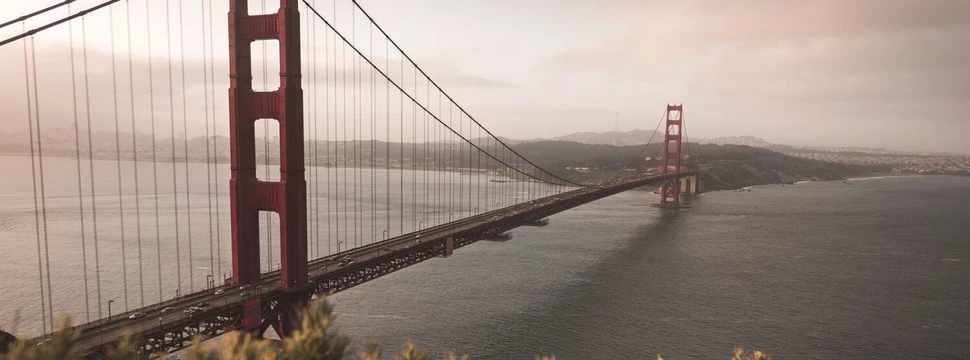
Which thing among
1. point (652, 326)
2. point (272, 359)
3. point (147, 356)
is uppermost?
point (272, 359)

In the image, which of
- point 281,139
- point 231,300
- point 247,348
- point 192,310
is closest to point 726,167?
point 281,139

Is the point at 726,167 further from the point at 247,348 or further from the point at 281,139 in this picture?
the point at 247,348

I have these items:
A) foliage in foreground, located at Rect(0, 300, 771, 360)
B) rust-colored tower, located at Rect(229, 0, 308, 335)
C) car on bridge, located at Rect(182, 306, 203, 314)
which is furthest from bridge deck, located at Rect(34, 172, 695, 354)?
foliage in foreground, located at Rect(0, 300, 771, 360)

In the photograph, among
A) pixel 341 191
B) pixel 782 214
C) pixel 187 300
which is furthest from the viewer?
pixel 341 191

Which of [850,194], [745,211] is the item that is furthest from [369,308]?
[850,194]

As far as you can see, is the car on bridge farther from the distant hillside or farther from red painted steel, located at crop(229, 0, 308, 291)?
the distant hillside

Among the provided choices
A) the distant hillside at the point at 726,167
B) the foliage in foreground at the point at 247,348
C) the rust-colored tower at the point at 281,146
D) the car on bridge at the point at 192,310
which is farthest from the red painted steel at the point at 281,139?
the distant hillside at the point at 726,167

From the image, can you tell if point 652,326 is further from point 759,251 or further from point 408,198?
point 408,198
